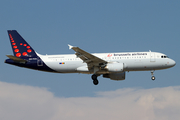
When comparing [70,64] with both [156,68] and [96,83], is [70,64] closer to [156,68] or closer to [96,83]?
[96,83]

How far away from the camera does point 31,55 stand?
163ft

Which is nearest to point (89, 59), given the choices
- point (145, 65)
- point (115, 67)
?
point (115, 67)

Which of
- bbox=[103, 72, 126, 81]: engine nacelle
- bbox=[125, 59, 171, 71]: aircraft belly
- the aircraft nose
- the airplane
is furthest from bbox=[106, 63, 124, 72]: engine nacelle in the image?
the aircraft nose

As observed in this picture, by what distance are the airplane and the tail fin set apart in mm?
959

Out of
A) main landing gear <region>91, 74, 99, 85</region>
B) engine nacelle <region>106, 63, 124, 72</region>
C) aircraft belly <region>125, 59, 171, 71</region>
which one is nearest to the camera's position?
engine nacelle <region>106, 63, 124, 72</region>

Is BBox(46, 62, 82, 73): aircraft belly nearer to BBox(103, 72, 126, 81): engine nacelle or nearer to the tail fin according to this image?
the tail fin

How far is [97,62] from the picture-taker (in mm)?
46000

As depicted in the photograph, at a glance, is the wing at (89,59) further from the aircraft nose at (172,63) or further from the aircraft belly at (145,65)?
the aircraft nose at (172,63)

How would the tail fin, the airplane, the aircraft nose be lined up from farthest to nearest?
1. the tail fin
2. the aircraft nose
3. the airplane

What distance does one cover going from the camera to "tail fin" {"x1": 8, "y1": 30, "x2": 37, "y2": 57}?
5016 cm

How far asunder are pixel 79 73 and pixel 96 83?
9.95ft

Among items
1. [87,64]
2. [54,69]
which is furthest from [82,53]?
[54,69]

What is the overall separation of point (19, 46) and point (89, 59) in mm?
12835

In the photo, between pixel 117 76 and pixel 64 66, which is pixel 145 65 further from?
pixel 64 66
